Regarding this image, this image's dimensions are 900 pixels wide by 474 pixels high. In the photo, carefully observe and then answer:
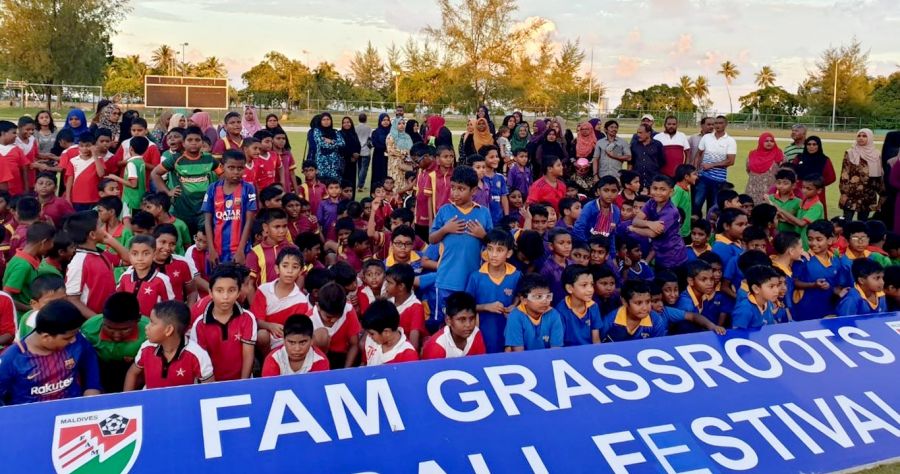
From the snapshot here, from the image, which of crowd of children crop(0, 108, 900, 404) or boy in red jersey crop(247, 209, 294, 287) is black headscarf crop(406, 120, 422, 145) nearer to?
crowd of children crop(0, 108, 900, 404)

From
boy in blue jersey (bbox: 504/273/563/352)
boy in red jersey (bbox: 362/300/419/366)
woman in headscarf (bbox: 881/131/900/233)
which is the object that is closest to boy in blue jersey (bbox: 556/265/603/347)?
boy in blue jersey (bbox: 504/273/563/352)

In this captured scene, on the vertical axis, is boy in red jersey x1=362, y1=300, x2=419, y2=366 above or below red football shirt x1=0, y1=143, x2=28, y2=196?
below

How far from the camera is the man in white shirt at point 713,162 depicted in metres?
9.57

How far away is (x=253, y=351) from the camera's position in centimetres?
399

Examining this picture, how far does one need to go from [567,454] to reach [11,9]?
38.1 meters

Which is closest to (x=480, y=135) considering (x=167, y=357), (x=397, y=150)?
(x=397, y=150)

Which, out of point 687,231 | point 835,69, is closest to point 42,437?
point 687,231

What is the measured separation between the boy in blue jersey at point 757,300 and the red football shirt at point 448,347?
5.41ft

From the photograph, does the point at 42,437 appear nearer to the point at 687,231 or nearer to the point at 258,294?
→ the point at 258,294

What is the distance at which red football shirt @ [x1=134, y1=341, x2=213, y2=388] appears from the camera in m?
3.62

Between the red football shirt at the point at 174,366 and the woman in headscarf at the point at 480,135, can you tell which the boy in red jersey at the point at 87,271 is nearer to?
the red football shirt at the point at 174,366

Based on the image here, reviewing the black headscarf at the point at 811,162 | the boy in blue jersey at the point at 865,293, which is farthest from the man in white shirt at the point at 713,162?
the boy in blue jersey at the point at 865,293

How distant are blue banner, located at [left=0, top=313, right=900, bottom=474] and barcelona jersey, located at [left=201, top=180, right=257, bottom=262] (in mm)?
2794

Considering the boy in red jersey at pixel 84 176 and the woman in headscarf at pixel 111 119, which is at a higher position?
the woman in headscarf at pixel 111 119
